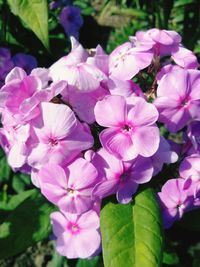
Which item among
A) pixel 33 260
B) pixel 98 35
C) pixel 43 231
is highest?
pixel 43 231

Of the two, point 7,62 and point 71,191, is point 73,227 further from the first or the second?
point 7,62

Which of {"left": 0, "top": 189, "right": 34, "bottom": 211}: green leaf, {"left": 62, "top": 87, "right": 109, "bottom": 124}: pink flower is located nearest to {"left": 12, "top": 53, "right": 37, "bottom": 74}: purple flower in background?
{"left": 0, "top": 189, "right": 34, "bottom": 211}: green leaf

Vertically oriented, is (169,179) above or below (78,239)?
above

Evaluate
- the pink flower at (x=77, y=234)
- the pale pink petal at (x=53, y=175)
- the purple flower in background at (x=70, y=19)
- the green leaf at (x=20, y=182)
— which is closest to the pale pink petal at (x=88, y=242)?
the pink flower at (x=77, y=234)

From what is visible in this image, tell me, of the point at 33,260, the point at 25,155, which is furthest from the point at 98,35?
the point at 25,155

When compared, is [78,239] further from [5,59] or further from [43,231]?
[5,59]
